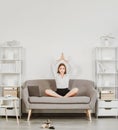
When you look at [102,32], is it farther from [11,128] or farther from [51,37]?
[11,128]

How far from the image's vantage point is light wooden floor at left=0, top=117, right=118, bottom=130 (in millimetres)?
6246

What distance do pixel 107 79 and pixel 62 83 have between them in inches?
44.5

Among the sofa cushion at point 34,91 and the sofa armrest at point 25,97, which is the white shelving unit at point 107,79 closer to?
the sofa cushion at point 34,91

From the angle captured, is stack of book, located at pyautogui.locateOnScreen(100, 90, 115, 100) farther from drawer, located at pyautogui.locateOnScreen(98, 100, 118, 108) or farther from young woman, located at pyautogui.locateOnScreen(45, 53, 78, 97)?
young woman, located at pyautogui.locateOnScreen(45, 53, 78, 97)

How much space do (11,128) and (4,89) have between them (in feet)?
5.69

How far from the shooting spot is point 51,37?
8133 millimetres

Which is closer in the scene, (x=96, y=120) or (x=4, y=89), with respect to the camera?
(x=96, y=120)

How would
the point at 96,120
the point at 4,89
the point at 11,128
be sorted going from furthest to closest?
the point at 4,89 < the point at 96,120 < the point at 11,128

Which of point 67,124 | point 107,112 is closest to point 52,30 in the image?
point 107,112

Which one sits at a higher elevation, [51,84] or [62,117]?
[51,84]

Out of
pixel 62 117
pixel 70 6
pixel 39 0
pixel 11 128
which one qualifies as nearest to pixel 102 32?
pixel 70 6

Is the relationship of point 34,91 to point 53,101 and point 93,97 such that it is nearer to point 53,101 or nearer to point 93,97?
point 53,101

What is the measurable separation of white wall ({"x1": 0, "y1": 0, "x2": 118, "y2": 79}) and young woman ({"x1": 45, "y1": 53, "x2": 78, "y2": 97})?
351 millimetres

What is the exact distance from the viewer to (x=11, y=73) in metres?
8.02
